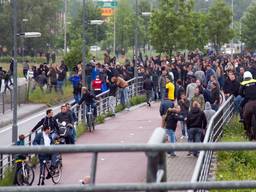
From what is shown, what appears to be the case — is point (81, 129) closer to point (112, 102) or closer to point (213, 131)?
point (112, 102)

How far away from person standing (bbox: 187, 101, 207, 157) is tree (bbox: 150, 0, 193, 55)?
30.3 meters

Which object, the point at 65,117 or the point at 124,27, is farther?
the point at 124,27

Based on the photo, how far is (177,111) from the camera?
870 inches

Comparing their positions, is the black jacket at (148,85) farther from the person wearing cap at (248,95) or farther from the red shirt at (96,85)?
the person wearing cap at (248,95)

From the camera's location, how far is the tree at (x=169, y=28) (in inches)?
2031

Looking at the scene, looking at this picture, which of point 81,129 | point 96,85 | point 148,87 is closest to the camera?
point 81,129

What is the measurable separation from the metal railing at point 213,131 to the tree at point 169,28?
2543 cm

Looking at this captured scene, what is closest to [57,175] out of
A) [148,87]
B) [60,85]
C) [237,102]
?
[237,102]

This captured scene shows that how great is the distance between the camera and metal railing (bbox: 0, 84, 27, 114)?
41569mm

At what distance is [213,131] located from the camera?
64.3ft

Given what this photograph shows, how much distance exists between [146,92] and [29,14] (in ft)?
162

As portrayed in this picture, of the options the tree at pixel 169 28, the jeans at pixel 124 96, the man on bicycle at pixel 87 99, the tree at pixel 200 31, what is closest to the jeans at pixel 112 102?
the jeans at pixel 124 96

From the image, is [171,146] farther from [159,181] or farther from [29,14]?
[29,14]

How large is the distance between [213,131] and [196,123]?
49.2 inches
